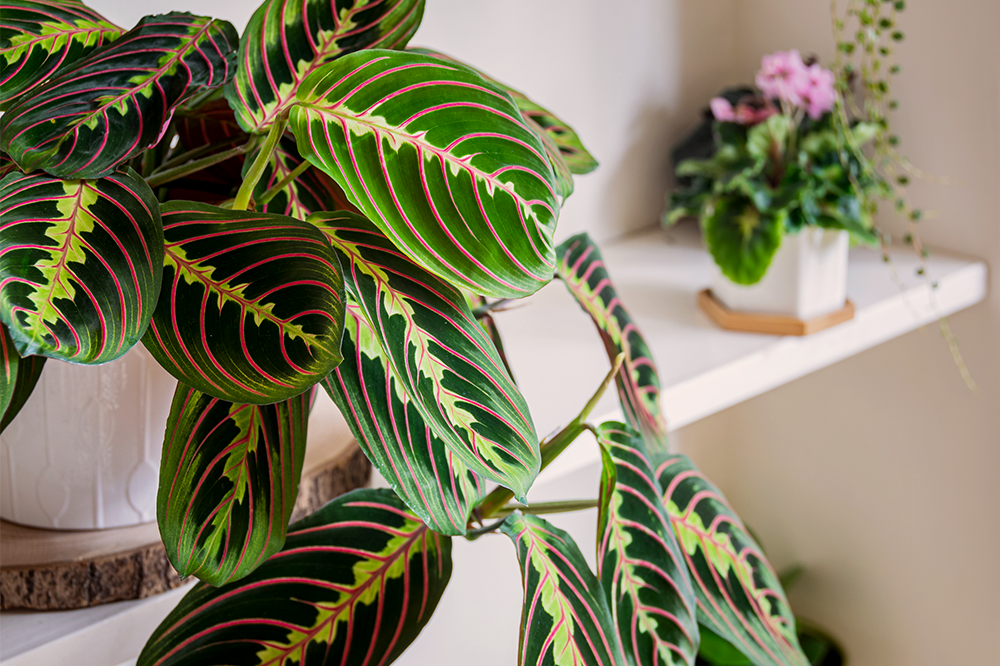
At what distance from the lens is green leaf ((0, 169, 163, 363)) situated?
0.34 metres

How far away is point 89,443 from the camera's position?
0.56 metres

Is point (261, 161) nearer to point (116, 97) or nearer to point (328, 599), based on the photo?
point (116, 97)

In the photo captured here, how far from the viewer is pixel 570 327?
3.54 ft

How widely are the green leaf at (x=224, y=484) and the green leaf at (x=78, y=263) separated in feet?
0.28

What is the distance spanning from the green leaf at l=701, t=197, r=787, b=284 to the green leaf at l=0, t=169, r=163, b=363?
2.62 ft

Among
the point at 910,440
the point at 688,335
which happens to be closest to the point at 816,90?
the point at 688,335

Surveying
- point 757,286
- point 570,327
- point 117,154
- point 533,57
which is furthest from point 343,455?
point 533,57

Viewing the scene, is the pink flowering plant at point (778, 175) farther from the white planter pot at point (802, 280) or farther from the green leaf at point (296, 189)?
the green leaf at point (296, 189)

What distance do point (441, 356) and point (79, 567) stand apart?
1.08 feet

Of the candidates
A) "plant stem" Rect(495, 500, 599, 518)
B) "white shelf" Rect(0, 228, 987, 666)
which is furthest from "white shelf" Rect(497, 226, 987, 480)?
"plant stem" Rect(495, 500, 599, 518)

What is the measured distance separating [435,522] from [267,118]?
0.25 meters

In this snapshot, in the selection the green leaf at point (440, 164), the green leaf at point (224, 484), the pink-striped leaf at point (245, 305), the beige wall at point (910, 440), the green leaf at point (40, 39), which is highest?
the green leaf at point (40, 39)

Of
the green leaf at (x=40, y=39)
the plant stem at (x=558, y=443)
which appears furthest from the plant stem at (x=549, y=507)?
the green leaf at (x=40, y=39)

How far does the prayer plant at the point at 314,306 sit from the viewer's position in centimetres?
38
